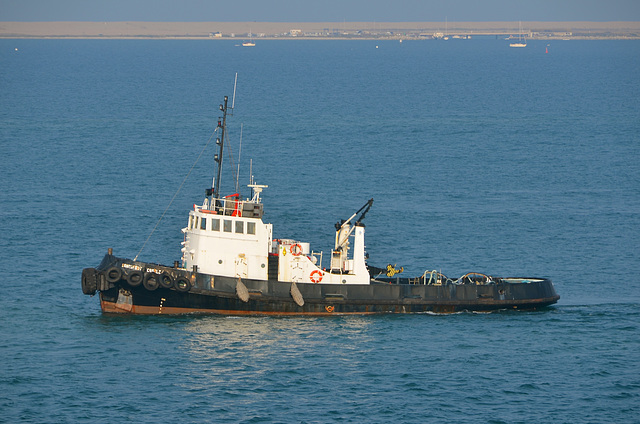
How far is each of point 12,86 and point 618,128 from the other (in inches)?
3565

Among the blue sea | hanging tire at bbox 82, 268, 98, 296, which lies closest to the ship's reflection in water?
the blue sea

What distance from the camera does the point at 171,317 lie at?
43.3 metres

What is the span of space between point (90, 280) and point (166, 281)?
316 cm

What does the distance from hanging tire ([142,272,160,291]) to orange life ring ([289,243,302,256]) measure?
229 inches

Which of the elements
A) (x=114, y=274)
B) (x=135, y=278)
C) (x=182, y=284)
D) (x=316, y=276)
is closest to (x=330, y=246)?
(x=316, y=276)

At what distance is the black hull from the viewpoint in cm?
4278

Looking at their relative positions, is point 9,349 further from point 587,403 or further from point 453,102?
point 453,102

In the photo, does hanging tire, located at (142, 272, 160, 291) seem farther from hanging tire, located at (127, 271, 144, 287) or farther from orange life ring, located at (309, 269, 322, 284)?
orange life ring, located at (309, 269, 322, 284)

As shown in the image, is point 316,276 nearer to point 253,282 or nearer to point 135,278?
point 253,282

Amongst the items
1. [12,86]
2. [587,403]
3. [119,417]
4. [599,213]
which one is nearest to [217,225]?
[119,417]

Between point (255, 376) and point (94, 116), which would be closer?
point (255, 376)

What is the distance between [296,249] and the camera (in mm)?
43844

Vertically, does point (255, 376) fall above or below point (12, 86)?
below

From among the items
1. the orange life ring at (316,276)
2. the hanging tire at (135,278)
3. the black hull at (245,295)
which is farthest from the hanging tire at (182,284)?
the orange life ring at (316,276)
